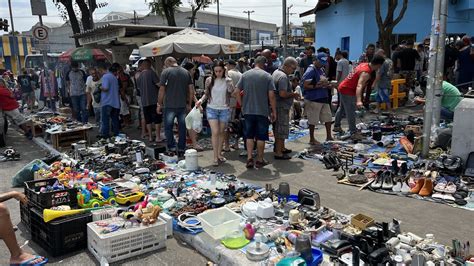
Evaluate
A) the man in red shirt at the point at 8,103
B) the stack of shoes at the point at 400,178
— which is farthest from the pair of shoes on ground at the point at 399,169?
the man in red shirt at the point at 8,103

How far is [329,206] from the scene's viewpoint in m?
5.48

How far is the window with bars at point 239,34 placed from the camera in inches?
2672

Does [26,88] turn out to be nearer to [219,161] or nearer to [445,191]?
[219,161]

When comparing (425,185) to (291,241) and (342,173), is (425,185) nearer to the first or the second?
(342,173)

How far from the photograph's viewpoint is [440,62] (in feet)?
23.0

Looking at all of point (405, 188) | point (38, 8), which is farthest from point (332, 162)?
point (38, 8)

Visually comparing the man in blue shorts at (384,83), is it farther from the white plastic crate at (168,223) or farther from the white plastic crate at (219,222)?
the white plastic crate at (168,223)

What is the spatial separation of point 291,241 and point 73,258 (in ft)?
7.53

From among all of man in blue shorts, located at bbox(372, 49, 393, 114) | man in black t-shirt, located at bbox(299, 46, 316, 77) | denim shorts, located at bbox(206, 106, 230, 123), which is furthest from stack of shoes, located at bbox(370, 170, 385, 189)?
man in black t-shirt, located at bbox(299, 46, 316, 77)

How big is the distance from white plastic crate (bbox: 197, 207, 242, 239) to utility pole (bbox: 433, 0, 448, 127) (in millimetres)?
4634

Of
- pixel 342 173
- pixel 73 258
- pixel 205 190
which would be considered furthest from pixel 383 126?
pixel 73 258

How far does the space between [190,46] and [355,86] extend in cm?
436

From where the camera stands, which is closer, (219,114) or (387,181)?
(387,181)

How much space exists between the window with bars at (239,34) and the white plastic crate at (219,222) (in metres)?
64.9
